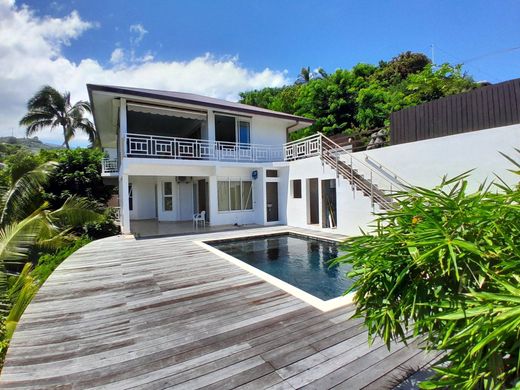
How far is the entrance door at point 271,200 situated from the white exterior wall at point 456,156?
5773mm

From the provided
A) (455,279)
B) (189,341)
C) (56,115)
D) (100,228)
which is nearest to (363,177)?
(189,341)

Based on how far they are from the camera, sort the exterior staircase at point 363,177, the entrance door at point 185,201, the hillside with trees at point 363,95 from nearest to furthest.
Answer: the exterior staircase at point 363,177, the hillside with trees at point 363,95, the entrance door at point 185,201

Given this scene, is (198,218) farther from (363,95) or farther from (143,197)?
(363,95)

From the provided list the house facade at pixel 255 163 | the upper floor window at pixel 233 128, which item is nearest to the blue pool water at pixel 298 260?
the house facade at pixel 255 163

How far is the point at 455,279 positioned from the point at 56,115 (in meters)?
35.6

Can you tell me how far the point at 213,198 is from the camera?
43.1ft

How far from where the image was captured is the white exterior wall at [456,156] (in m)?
6.70

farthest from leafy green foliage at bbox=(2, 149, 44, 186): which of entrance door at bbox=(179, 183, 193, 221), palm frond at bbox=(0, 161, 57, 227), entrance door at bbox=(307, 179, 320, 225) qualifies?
entrance door at bbox=(307, 179, 320, 225)

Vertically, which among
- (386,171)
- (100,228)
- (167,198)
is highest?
(386,171)

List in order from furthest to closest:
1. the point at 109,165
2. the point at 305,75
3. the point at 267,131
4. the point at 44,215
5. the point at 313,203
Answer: the point at 305,75 → the point at 109,165 → the point at 267,131 → the point at 313,203 → the point at 44,215

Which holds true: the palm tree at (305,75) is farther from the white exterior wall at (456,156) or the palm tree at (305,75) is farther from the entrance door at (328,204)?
the white exterior wall at (456,156)

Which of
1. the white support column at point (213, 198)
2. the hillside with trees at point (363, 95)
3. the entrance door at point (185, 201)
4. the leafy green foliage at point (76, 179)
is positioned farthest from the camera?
the entrance door at point (185, 201)

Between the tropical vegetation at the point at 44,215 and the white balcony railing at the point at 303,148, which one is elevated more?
the white balcony railing at the point at 303,148

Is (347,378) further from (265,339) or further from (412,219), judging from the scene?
(412,219)
